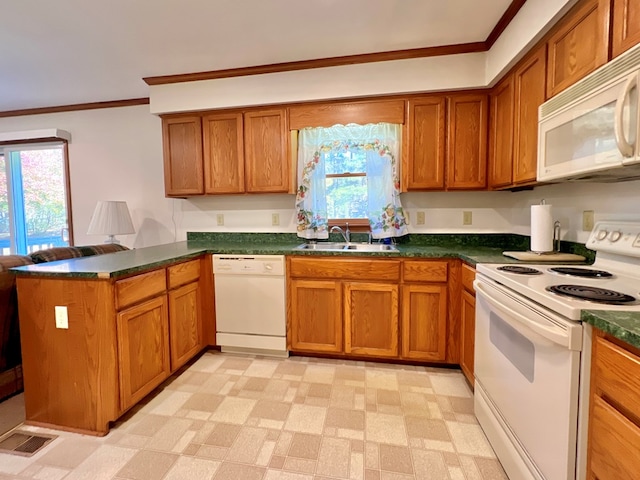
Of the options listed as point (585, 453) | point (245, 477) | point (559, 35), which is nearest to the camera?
point (585, 453)

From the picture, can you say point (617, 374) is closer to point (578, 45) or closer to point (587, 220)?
point (587, 220)

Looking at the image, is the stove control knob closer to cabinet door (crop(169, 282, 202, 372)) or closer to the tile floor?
the tile floor

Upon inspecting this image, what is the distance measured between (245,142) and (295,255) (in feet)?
3.78

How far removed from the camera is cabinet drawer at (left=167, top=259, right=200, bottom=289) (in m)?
2.23

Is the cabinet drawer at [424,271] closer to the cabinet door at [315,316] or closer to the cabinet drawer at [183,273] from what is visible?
the cabinet door at [315,316]

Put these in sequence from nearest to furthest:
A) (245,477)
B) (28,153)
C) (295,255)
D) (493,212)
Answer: (245,477)
(295,255)
(493,212)
(28,153)

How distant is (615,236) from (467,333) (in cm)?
101

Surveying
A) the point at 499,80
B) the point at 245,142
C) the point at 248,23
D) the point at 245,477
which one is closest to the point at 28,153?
the point at 245,142

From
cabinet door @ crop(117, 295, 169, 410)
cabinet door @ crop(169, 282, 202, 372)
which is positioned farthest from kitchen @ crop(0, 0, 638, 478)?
cabinet door @ crop(117, 295, 169, 410)

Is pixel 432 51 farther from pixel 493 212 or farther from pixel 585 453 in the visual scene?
pixel 585 453

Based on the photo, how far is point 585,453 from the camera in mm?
968

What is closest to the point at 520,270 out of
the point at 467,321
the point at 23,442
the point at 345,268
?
the point at 467,321

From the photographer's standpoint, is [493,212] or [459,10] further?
[493,212]

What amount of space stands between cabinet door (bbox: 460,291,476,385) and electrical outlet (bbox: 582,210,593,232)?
29.2 inches
